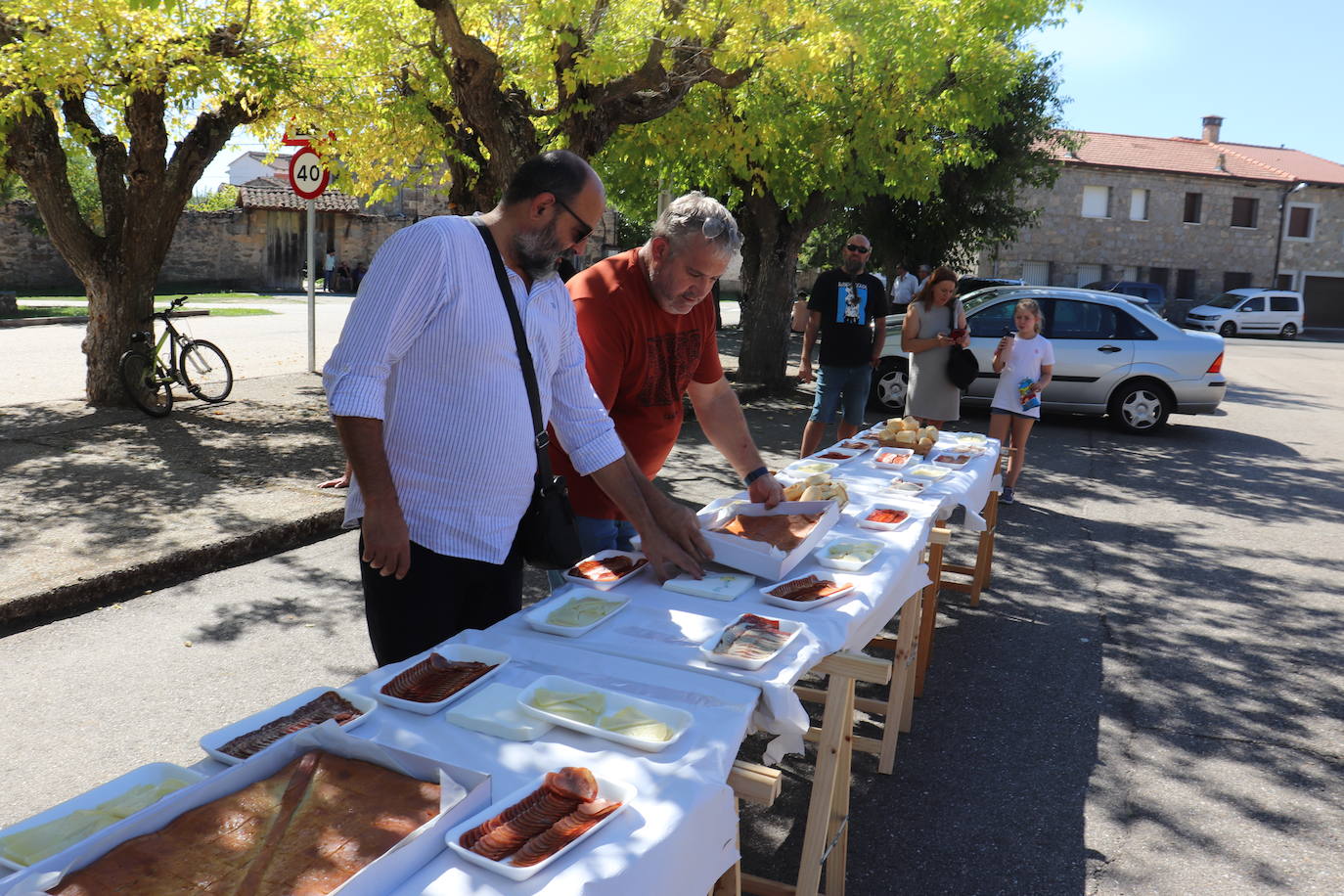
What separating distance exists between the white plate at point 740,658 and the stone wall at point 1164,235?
39.8 metres

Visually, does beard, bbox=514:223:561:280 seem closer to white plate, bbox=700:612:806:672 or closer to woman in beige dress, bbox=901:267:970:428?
white plate, bbox=700:612:806:672

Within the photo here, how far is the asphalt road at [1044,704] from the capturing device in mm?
3361

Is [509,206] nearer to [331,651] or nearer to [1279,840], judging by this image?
[331,651]

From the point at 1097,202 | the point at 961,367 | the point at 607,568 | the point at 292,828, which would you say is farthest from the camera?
the point at 1097,202

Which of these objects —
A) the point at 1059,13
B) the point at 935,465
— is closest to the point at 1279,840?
the point at 935,465

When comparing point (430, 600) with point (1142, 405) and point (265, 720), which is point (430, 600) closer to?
point (265, 720)

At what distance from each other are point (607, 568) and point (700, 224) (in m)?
1.10

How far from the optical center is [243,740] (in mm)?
1798

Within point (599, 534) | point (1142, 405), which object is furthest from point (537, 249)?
point (1142, 405)

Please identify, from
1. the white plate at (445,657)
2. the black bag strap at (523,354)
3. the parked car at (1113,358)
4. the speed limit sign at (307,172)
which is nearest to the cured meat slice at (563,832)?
the white plate at (445,657)

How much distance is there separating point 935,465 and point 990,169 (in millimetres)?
18147

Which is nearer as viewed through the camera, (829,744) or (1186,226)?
(829,744)

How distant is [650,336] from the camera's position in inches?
135

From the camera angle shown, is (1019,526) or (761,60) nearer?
(1019,526)
